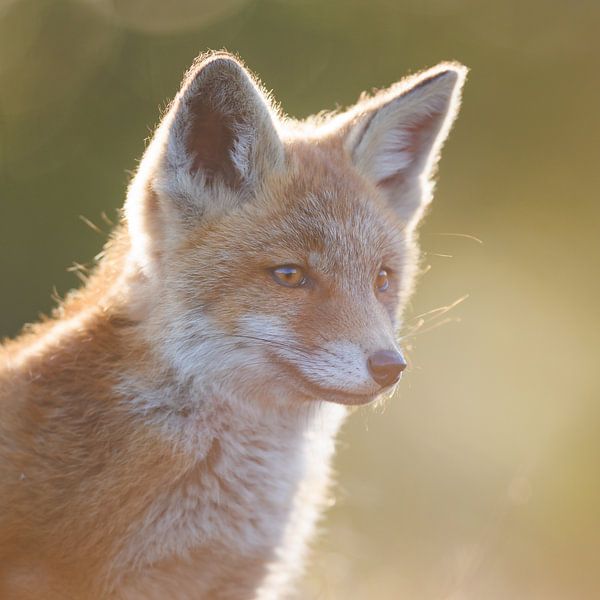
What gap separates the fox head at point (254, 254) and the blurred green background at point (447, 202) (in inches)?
93.2

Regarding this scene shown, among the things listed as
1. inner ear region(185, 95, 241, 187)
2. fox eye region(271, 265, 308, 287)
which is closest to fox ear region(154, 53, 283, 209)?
inner ear region(185, 95, 241, 187)

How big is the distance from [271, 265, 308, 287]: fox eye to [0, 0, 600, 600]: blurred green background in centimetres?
245

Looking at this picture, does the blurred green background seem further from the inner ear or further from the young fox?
the inner ear

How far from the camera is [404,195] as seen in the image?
3.71m

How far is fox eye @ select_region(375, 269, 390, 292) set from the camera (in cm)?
318

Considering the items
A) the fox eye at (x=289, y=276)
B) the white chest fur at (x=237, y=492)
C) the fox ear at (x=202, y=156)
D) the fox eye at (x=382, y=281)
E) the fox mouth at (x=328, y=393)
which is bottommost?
the white chest fur at (x=237, y=492)

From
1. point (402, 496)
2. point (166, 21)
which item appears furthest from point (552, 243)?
point (166, 21)

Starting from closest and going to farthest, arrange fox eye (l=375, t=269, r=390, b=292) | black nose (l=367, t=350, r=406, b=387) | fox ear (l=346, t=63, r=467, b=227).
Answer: black nose (l=367, t=350, r=406, b=387) → fox eye (l=375, t=269, r=390, b=292) → fox ear (l=346, t=63, r=467, b=227)

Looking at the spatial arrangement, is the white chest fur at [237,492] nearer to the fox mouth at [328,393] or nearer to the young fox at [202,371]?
the young fox at [202,371]

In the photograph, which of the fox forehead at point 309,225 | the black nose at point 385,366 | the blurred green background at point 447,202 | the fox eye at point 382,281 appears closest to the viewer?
the black nose at point 385,366

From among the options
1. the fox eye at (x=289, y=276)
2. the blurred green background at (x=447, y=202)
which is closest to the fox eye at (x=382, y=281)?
the fox eye at (x=289, y=276)

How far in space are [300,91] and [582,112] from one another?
9.99ft

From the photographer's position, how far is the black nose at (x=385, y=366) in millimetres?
2701

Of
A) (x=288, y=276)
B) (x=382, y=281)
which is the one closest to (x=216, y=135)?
(x=288, y=276)
